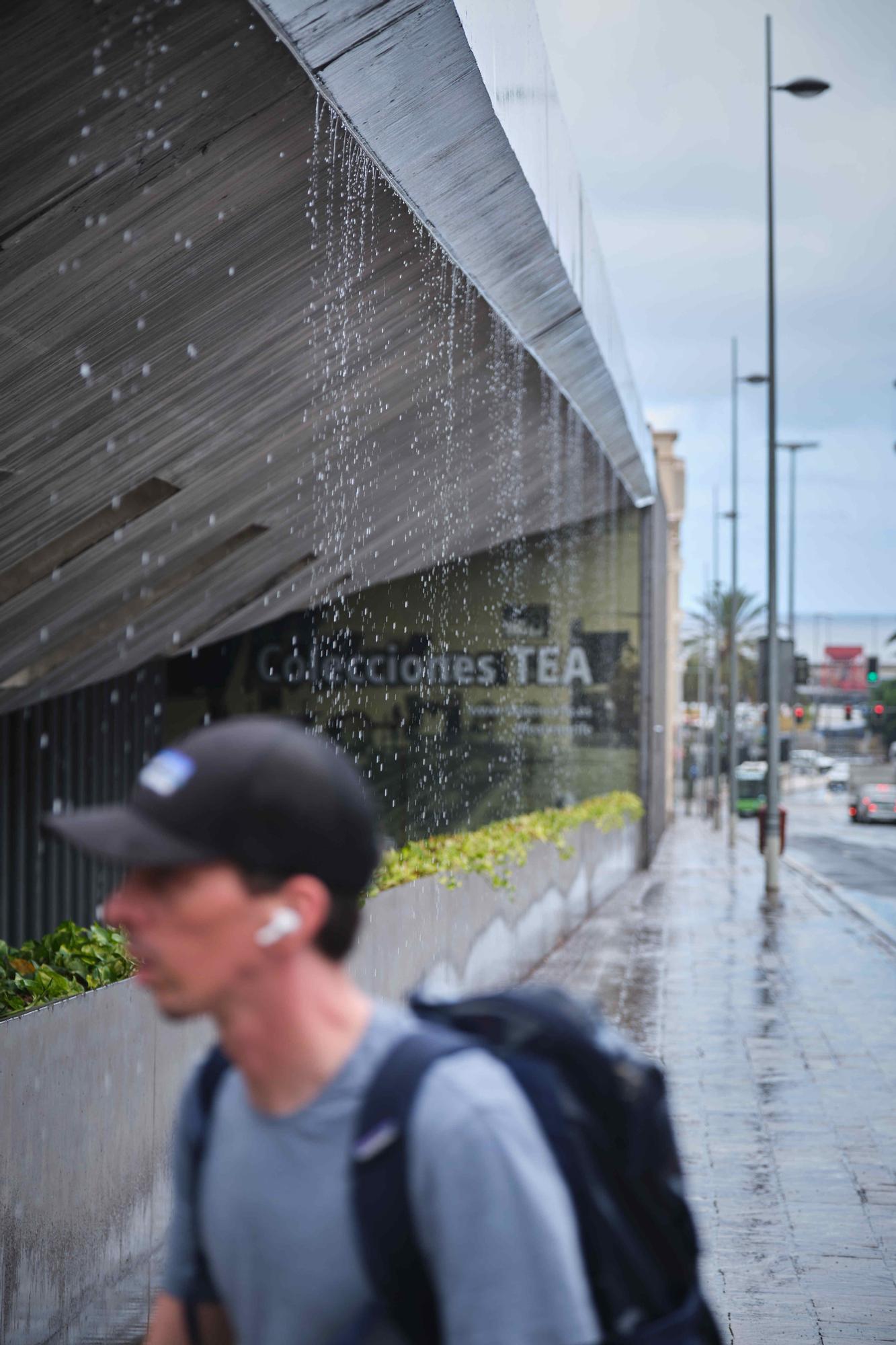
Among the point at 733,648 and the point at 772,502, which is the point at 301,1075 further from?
the point at 733,648

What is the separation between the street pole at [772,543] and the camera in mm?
22875

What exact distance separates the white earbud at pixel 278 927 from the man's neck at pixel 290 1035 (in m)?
0.04

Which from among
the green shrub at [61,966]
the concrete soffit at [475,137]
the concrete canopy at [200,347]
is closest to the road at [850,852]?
the concrete canopy at [200,347]

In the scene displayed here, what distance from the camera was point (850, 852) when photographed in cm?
3816

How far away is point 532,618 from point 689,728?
80.1m

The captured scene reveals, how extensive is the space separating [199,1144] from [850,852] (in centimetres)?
3774

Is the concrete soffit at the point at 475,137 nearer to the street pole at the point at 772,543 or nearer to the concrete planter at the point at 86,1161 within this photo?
the concrete planter at the point at 86,1161

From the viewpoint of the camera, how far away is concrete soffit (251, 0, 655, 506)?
6207 millimetres

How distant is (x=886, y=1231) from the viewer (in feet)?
21.5

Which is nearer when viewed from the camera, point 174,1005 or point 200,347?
point 174,1005

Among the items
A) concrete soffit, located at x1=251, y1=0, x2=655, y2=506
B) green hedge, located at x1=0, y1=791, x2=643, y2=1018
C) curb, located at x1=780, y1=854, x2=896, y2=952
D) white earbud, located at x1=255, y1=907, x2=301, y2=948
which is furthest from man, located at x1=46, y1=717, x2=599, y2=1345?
curb, located at x1=780, y1=854, x2=896, y2=952

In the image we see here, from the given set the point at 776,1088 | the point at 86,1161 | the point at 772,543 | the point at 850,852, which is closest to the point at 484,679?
the point at 772,543

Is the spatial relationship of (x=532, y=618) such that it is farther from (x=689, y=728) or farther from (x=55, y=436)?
(x=689, y=728)

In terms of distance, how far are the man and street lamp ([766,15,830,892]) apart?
21526mm
